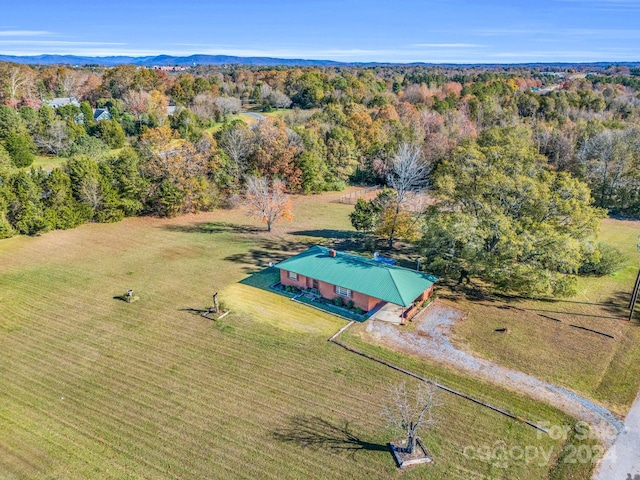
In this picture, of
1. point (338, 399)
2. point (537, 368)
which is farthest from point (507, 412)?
point (338, 399)

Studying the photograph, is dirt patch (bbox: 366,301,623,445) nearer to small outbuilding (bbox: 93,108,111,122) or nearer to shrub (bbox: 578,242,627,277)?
shrub (bbox: 578,242,627,277)

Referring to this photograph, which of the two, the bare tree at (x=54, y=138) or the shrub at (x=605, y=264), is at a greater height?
the bare tree at (x=54, y=138)

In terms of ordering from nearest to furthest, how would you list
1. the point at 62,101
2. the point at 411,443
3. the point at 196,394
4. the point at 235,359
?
1. the point at 411,443
2. the point at 196,394
3. the point at 235,359
4. the point at 62,101

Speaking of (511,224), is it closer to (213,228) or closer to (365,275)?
(365,275)

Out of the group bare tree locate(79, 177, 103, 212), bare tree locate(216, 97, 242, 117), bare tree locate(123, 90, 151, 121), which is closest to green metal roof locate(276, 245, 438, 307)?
bare tree locate(79, 177, 103, 212)

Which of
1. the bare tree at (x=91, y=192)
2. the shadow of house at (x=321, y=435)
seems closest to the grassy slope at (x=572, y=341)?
the shadow of house at (x=321, y=435)

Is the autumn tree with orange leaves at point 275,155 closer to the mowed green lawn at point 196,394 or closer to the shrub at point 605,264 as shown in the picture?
the mowed green lawn at point 196,394

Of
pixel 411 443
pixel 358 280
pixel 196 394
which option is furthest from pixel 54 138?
pixel 411 443
